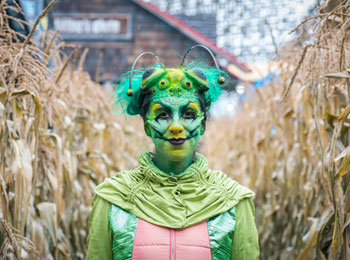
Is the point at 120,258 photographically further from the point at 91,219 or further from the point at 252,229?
the point at 252,229

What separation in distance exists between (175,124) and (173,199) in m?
0.30

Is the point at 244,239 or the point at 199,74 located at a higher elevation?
the point at 199,74

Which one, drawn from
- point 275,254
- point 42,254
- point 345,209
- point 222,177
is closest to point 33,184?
point 42,254

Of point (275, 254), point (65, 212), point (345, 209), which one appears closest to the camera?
point (345, 209)

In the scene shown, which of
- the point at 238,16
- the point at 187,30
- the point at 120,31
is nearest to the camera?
the point at 187,30

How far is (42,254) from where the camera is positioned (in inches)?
103

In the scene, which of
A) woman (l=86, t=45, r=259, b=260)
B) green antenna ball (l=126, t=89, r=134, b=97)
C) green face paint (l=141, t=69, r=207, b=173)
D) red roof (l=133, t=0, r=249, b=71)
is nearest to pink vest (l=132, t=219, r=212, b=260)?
woman (l=86, t=45, r=259, b=260)

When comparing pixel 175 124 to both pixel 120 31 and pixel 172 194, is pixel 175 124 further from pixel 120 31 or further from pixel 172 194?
pixel 120 31

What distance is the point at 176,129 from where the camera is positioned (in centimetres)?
183

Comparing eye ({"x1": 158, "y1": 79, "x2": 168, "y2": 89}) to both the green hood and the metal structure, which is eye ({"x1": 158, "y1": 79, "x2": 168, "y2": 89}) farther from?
the metal structure

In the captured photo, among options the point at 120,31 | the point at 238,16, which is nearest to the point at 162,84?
the point at 120,31

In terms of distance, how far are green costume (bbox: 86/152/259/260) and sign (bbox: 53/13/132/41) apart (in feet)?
25.9

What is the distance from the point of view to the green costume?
179 centimetres

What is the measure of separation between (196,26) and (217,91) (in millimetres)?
10126
